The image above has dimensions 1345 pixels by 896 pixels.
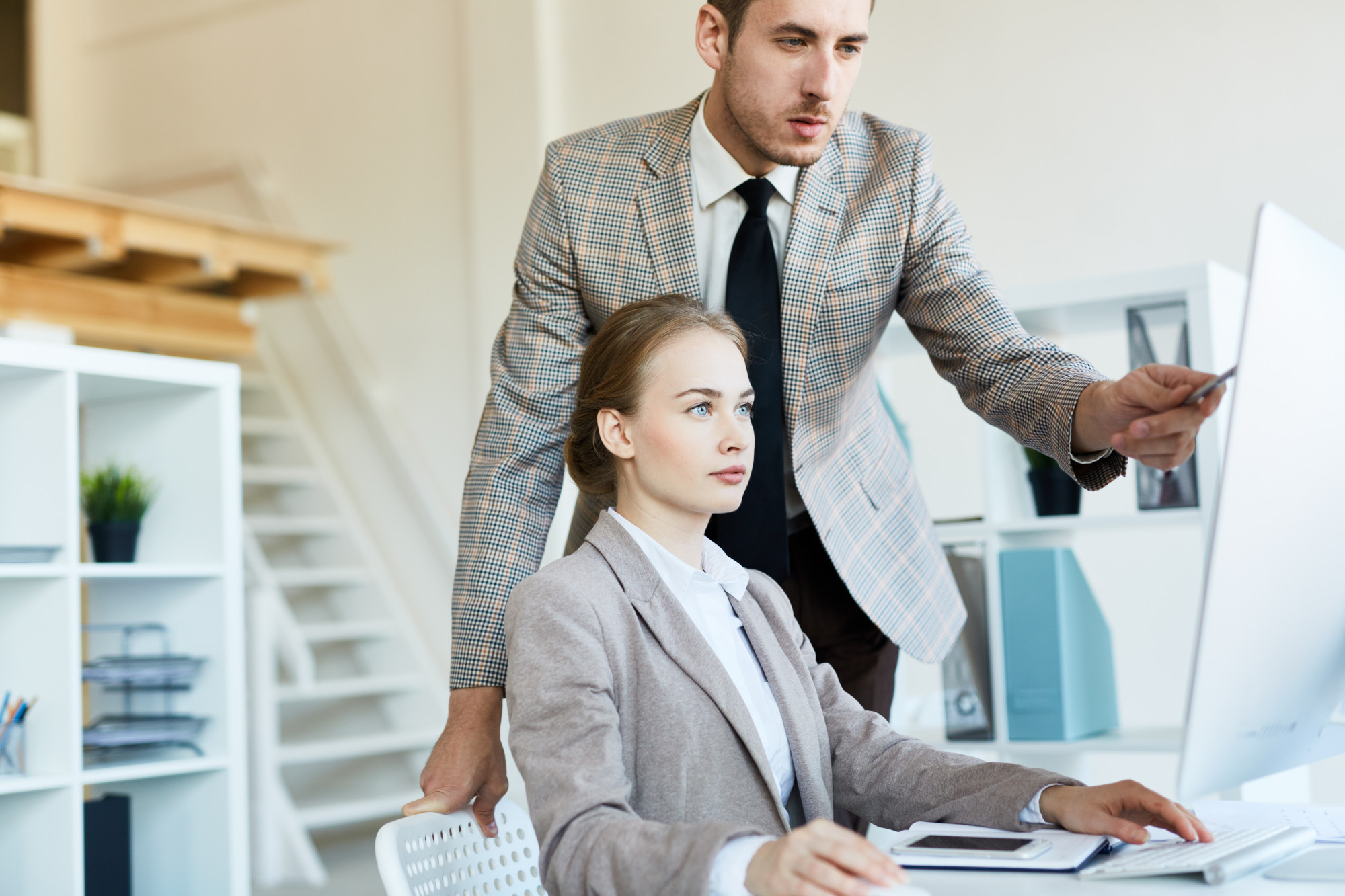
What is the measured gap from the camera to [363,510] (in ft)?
15.7

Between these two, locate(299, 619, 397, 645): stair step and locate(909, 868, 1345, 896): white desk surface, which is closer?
locate(909, 868, 1345, 896): white desk surface

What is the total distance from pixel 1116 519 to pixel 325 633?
2.90 m

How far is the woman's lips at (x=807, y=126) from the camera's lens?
1.46 m

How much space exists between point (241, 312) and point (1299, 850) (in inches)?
176

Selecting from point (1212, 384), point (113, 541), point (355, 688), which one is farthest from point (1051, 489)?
point (355, 688)

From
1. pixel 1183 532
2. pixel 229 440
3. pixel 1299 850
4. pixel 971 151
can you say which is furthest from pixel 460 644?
pixel 971 151

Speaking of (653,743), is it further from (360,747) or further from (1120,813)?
(360,747)

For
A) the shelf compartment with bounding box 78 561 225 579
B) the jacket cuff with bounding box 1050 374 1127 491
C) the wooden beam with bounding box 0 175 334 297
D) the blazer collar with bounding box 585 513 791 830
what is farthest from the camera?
the wooden beam with bounding box 0 175 334 297

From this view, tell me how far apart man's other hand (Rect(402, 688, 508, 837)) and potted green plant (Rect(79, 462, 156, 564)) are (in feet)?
4.32

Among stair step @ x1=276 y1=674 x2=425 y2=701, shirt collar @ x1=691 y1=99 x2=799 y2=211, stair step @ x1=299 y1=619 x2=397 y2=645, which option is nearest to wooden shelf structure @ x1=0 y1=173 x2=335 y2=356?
stair step @ x1=299 y1=619 x2=397 y2=645

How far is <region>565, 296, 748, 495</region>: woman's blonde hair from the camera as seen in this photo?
136cm

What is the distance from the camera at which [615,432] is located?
136 centimetres

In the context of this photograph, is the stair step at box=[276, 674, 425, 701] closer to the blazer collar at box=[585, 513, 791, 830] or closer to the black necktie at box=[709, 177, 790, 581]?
the black necktie at box=[709, 177, 790, 581]

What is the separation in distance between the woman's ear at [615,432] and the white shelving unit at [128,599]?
1220 millimetres
